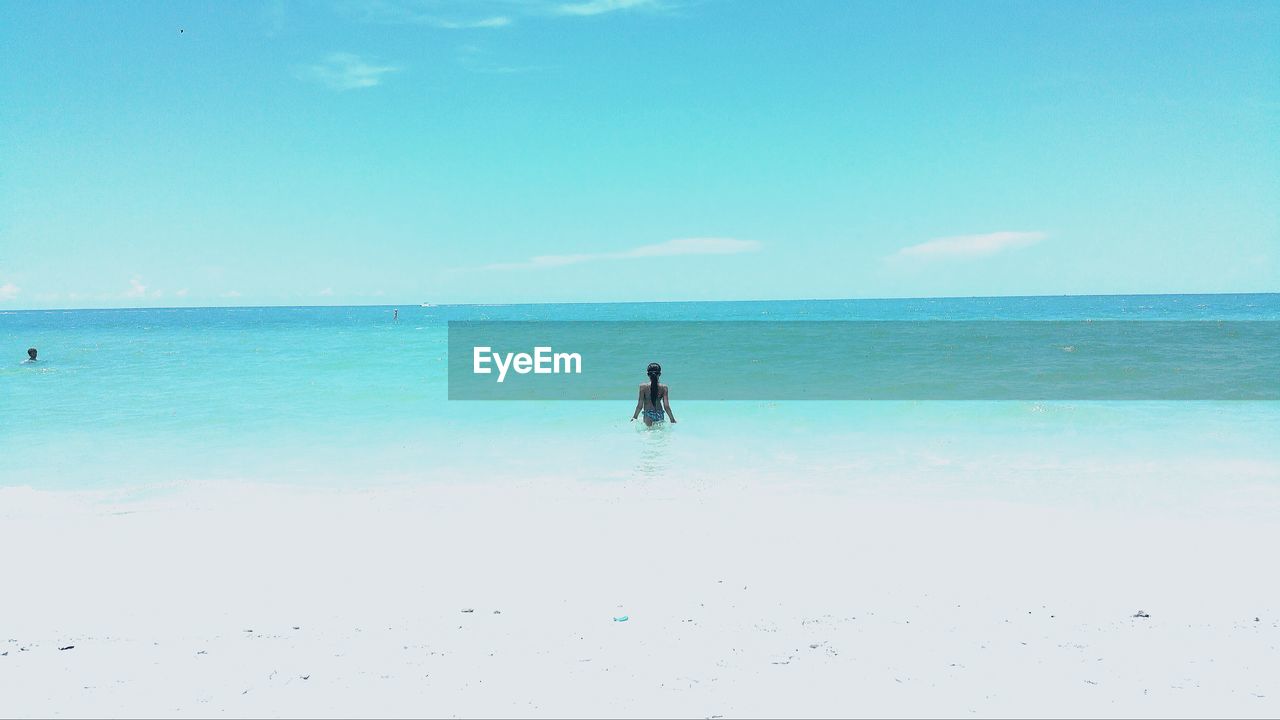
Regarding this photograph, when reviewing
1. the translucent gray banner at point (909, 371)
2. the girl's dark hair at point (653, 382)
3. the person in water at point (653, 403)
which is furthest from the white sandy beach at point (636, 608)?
the translucent gray banner at point (909, 371)

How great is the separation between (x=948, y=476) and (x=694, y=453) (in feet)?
11.8

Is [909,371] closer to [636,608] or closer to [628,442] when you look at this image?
[628,442]

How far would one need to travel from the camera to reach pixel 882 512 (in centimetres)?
798

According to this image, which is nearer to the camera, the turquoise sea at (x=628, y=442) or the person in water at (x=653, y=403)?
the turquoise sea at (x=628, y=442)

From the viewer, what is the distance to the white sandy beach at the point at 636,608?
400 centimetres

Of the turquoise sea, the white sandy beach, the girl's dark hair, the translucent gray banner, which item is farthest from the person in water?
the translucent gray banner

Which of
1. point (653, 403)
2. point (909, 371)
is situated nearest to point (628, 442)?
point (653, 403)

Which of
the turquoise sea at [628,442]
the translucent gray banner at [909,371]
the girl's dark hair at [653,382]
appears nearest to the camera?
the turquoise sea at [628,442]

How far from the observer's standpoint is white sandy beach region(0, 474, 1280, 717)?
4004 millimetres

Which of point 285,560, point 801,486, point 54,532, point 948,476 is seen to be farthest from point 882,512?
point 54,532

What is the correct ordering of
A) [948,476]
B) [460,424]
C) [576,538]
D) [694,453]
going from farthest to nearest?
[460,424]
[694,453]
[948,476]
[576,538]

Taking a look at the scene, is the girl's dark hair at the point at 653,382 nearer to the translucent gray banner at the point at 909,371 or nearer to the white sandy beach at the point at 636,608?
the white sandy beach at the point at 636,608

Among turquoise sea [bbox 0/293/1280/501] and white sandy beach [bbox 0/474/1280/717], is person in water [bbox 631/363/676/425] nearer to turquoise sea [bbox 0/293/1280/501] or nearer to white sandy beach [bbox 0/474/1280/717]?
turquoise sea [bbox 0/293/1280/501]

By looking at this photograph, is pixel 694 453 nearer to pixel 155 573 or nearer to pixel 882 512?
pixel 882 512
